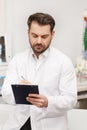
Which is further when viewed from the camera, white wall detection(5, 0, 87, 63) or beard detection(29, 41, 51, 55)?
white wall detection(5, 0, 87, 63)

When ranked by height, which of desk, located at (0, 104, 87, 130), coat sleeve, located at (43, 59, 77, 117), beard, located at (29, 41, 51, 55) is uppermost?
beard, located at (29, 41, 51, 55)

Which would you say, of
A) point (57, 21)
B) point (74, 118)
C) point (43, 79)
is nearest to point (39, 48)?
point (43, 79)

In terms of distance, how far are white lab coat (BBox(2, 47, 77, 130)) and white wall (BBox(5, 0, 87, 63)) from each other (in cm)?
102

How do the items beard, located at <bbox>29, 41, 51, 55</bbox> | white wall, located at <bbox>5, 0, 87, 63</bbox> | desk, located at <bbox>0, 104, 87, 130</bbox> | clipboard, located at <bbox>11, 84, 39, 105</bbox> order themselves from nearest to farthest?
clipboard, located at <bbox>11, 84, 39, 105</bbox> → beard, located at <bbox>29, 41, 51, 55</bbox> → desk, located at <bbox>0, 104, 87, 130</bbox> → white wall, located at <bbox>5, 0, 87, 63</bbox>

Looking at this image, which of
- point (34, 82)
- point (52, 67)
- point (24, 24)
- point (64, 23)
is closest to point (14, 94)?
point (34, 82)

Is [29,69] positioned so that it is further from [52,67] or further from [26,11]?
[26,11]

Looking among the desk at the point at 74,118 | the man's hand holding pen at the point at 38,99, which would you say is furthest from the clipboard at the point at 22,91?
the desk at the point at 74,118

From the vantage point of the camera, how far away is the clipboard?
49.9 inches

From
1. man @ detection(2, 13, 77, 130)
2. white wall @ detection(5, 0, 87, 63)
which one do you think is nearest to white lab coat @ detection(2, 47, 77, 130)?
man @ detection(2, 13, 77, 130)

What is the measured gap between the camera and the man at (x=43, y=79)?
4.46ft

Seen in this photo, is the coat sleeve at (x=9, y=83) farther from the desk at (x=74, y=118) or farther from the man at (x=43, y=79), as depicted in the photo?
the desk at (x=74, y=118)

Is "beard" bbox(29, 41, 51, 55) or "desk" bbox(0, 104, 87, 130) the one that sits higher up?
"beard" bbox(29, 41, 51, 55)

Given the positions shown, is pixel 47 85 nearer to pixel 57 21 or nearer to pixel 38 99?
pixel 38 99

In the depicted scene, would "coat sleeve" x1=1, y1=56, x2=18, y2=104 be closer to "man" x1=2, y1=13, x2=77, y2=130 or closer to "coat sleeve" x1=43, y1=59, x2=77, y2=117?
"man" x1=2, y1=13, x2=77, y2=130
